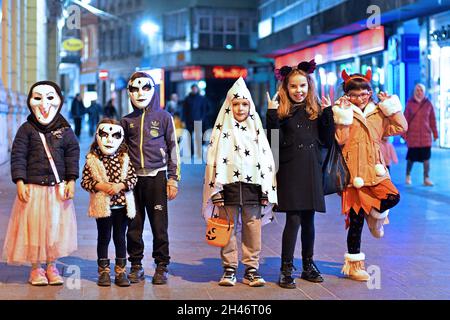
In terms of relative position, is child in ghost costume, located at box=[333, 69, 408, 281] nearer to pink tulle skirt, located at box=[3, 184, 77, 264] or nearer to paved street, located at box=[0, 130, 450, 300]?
paved street, located at box=[0, 130, 450, 300]

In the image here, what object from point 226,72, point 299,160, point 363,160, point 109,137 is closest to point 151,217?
point 109,137

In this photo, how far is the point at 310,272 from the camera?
26.7ft

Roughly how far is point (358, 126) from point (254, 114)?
999mm

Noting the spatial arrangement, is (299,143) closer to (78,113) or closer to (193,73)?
(78,113)

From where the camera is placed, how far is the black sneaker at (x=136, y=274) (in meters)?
7.94

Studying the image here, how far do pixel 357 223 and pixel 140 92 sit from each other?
2.27 m

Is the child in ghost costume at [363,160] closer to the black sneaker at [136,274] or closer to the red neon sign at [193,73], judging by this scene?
the black sneaker at [136,274]

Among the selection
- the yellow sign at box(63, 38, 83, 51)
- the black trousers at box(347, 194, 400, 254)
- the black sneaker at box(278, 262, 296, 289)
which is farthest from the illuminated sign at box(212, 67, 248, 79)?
the black sneaker at box(278, 262, 296, 289)

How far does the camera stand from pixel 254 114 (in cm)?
801

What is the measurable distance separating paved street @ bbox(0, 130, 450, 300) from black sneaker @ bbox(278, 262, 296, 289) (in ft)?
0.22

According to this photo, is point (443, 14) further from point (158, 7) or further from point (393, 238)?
point (158, 7)

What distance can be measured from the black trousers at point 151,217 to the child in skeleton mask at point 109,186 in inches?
4.5

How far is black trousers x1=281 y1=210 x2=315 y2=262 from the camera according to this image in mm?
7992

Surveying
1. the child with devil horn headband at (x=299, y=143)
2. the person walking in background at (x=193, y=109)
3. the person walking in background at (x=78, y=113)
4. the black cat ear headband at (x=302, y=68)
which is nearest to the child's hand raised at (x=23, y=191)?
the child with devil horn headband at (x=299, y=143)
